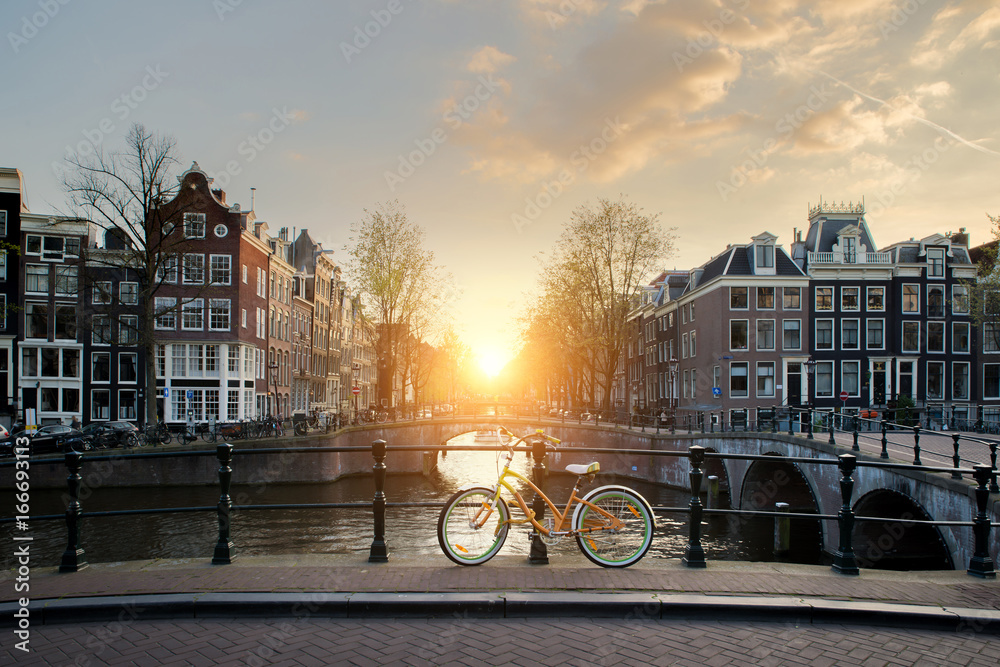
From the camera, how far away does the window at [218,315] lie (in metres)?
41.4

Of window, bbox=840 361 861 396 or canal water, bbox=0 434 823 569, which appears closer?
canal water, bbox=0 434 823 569

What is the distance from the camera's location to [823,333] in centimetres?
4538

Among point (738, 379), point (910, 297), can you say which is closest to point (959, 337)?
point (910, 297)

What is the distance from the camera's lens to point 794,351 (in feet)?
146

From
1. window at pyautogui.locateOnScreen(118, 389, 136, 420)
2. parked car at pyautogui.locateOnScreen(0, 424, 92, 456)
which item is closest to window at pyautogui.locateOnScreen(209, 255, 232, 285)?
window at pyautogui.locateOnScreen(118, 389, 136, 420)

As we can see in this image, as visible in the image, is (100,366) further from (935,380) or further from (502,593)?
(935,380)

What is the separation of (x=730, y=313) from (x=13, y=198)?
47038 millimetres

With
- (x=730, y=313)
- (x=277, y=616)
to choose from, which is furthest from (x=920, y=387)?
(x=277, y=616)

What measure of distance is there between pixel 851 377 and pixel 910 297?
6.96m

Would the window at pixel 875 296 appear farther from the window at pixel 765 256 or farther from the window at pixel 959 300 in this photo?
the window at pixel 765 256

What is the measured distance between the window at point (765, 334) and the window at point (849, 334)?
16.4ft

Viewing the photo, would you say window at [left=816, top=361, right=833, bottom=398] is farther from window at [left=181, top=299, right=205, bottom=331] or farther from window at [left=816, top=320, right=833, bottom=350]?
window at [left=181, top=299, right=205, bottom=331]

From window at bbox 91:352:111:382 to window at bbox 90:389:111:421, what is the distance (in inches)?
30.1

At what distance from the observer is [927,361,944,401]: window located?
45875mm
